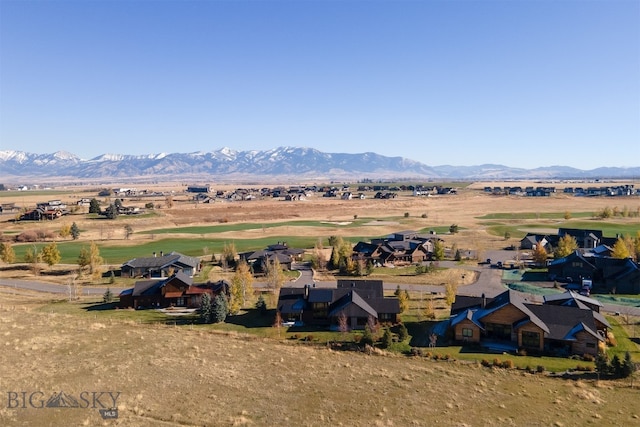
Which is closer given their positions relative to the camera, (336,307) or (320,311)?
(336,307)

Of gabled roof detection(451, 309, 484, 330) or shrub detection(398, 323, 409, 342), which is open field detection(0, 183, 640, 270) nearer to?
gabled roof detection(451, 309, 484, 330)

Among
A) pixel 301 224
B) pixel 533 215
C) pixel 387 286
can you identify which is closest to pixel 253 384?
pixel 387 286

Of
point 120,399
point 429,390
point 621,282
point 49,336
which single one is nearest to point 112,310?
point 49,336

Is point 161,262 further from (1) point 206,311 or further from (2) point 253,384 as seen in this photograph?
(2) point 253,384

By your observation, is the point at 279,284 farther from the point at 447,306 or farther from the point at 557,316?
the point at 557,316

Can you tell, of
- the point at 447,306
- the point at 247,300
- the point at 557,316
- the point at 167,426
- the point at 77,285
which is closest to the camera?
the point at 167,426

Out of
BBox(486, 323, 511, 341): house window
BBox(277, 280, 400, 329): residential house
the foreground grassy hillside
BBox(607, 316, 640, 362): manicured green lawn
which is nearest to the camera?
the foreground grassy hillside

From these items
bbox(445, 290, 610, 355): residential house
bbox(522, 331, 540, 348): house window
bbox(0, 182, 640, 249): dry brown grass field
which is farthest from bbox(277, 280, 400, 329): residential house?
bbox(0, 182, 640, 249): dry brown grass field
